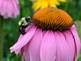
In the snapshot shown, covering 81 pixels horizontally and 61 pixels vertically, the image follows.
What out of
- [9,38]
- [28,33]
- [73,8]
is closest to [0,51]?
[28,33]

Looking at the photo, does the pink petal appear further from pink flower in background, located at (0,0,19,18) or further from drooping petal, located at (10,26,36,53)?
pink flower in background, located at (0,0,19,18)

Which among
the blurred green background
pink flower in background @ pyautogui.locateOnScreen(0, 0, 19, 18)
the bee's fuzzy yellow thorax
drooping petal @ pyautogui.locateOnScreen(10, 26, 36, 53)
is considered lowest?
the blurred green background

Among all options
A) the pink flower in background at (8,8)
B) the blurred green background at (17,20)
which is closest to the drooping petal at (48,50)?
the pink flower in background at (8,8)

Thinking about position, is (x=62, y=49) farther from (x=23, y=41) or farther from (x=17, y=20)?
(x=17, y=20)

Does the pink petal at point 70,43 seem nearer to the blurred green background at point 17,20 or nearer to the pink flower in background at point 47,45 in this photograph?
the pink flower in background at point 47,45

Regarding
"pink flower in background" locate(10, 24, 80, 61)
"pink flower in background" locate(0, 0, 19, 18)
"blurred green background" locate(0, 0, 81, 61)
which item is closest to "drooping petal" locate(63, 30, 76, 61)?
"pink flower in background" locate(10, 24, 80, 61)

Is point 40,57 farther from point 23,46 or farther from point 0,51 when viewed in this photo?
point 0,51
